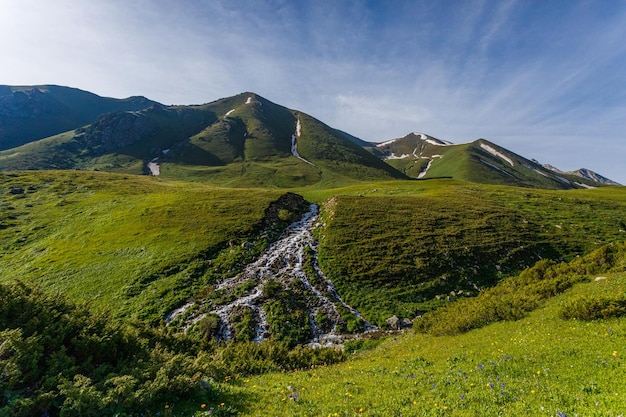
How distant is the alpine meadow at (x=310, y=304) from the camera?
1059 centimetres

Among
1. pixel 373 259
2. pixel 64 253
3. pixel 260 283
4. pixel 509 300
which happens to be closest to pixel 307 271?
pixel 260 283

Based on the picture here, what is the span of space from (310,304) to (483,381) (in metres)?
21.0

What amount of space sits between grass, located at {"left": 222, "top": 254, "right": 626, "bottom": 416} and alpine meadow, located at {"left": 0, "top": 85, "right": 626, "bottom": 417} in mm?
92

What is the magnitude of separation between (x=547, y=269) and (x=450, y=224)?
63.9 ft

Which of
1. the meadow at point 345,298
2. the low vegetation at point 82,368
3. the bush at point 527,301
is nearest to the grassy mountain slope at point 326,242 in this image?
the meadow at point 345,298

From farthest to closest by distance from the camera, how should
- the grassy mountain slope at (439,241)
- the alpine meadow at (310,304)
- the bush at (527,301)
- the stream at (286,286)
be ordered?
the grassy mountain slope at (439,241), the stream at (286,286), the bush at (527,301), the alpine meadow at (310,304)

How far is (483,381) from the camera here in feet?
38.6

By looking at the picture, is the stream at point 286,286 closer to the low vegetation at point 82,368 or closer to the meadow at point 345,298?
the meadow at point 345,298

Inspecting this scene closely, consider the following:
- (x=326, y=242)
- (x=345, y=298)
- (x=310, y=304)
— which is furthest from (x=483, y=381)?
(x=326, y=242)

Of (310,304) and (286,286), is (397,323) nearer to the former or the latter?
(310,304)

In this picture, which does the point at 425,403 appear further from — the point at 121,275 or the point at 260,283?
the point at 121,275

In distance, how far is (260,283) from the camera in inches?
1347


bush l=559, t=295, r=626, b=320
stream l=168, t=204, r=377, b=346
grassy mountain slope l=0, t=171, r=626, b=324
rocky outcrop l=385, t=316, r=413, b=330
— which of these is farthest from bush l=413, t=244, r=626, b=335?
stream l=168, t=204, r=377, b=346

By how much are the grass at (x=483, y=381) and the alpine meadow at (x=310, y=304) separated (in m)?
0.09
